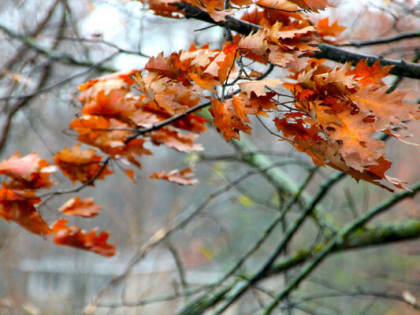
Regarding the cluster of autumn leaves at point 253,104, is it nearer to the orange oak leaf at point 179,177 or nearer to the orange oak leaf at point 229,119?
the orange oak leaf at point 229,119

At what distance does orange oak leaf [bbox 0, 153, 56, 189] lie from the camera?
104cm

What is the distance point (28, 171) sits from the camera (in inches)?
41.2

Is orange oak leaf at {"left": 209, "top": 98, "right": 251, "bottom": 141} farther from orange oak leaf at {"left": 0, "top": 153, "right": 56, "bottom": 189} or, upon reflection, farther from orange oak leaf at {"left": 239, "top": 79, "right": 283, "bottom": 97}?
orange oak leaf at {"left": 0, "top": 153, "right": 56, "bottom": 189}

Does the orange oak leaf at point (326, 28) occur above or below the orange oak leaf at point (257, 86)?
above

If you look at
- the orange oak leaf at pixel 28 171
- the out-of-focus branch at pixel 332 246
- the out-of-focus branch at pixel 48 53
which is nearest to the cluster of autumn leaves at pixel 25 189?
the orange oak leaf at pixel 28 171

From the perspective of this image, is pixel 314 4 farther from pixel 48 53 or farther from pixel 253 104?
pixel 48 53

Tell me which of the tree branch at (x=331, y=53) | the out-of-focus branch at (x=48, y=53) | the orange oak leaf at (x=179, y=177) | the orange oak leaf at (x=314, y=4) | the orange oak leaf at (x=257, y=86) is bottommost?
the orange oak leaf at (x=257, y=86)

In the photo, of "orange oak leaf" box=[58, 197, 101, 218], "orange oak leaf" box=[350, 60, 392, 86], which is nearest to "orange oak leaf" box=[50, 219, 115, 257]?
"orange oak leaf" box=[58, 197, 101, 218]

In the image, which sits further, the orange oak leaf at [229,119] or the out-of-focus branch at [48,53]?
the out-of-focus branch at [48,53]

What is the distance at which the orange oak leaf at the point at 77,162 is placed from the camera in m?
1.09

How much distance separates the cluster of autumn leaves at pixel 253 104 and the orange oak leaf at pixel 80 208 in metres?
0.10

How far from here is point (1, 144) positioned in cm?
220

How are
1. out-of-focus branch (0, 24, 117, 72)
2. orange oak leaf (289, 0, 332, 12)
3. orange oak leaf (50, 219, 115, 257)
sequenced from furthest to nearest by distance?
out-of-focus branch (0, 24, 117, 72), orange oak leaf (50, 219, 115, 257), orange oak leaf (289, 0, 332, 12)

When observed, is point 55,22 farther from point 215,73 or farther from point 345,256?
point 345,256
